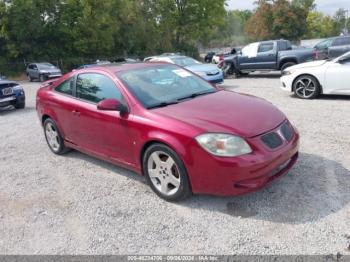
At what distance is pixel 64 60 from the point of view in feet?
105

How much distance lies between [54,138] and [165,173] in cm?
281

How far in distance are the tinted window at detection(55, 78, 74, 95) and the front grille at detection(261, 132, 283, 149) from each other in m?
3.08

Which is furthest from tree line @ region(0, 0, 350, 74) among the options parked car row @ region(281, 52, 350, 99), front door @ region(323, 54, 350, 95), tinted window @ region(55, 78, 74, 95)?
front door @ region(323, 54, 350, 95)

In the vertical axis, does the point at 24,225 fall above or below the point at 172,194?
below

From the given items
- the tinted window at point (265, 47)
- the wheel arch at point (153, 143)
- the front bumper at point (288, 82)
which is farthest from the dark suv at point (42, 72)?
the wheel arch at point (153, 143)

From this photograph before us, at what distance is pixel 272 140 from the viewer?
3.68 m

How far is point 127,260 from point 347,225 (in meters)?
2.06

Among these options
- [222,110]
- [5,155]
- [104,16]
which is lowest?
[5,155]

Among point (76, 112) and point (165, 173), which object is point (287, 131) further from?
point (76, 112)

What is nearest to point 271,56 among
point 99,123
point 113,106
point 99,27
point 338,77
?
point 338,77

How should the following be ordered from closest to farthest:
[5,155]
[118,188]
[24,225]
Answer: [24,225] < [118,188] < [5,155]

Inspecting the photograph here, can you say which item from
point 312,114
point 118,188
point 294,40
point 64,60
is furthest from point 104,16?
point 118,188

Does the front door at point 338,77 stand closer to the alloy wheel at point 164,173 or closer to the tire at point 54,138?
the alloy wheel at point 164,173

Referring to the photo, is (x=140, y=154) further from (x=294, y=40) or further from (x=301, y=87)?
(x=294, y=40)
